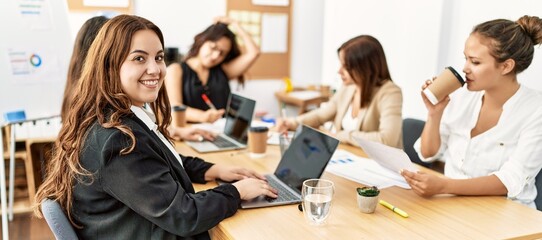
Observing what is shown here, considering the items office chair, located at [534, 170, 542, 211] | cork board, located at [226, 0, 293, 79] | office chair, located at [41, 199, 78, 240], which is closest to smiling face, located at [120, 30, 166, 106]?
office chair, located at [41, 199, 78, 240]

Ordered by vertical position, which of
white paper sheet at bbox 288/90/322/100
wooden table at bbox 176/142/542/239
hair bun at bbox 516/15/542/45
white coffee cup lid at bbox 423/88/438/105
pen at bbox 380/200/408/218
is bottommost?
white paper sheet at bbox 288/90/322/100

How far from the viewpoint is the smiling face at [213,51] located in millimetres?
2971

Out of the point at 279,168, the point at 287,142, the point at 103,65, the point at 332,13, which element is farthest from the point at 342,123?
the point at 332,13

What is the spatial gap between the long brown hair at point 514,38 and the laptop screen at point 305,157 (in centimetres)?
68

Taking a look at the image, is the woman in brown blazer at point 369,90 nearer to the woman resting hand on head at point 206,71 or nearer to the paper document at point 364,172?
the paper document at point 364,172

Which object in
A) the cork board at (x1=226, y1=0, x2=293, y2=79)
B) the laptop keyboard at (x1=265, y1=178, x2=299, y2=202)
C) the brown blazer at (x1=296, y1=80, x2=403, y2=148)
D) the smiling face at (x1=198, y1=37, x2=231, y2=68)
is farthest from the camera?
the cork board at (x1=226, y1=0, x2=293, y2=79)

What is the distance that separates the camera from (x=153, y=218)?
1200 mm

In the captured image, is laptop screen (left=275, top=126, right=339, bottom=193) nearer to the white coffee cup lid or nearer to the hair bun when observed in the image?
the white coffee cup lid

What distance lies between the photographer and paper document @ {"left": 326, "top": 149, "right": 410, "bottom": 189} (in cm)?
166

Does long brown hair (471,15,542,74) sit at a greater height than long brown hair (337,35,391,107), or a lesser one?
greater

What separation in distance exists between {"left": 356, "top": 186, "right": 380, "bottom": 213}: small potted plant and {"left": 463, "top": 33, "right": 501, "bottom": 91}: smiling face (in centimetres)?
65

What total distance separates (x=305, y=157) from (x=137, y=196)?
0.63 m

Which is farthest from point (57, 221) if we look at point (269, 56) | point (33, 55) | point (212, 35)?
point (269, 56)

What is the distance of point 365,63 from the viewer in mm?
2354
